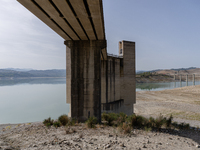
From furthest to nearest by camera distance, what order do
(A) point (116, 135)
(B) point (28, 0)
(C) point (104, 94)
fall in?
(C) point (104, 94) < (A) point (116, 135) < (B) point (28, 0)

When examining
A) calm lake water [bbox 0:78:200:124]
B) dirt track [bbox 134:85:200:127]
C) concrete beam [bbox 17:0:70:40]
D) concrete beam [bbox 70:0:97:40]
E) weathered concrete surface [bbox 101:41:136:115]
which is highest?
concrete beam [bbox 70:0:97:40]

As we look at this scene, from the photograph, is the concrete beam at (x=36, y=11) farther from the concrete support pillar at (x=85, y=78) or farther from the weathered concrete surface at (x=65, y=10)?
the concrete support pillar at (x=85, y=78)

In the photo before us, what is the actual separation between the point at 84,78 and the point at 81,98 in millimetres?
1697

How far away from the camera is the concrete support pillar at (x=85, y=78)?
36.8ft

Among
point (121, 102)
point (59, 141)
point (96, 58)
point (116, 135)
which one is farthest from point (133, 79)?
point (59, 141)

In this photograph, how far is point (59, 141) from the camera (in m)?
6.14

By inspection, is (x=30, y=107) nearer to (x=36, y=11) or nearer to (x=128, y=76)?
(x=128, y=76)

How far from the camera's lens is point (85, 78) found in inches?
445

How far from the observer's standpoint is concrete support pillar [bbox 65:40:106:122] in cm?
1122

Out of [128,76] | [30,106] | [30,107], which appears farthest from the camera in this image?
[30,106]

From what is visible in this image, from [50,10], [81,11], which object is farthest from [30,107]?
[81,11]

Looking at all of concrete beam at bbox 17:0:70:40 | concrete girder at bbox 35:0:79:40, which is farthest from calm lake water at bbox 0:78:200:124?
concrete girder at bbox 35:0:79:40

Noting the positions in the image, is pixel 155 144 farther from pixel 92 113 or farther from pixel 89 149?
pixel 92 113

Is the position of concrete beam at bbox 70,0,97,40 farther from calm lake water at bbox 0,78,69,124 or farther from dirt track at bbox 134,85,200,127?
calm lake water at bbox 0,78,69,124
